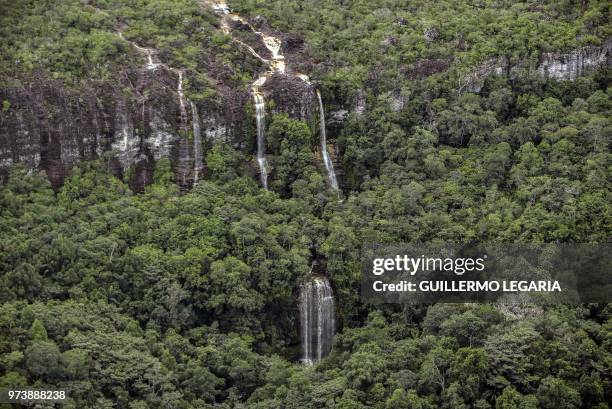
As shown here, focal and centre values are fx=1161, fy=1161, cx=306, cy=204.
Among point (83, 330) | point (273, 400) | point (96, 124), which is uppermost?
point (96, 124)

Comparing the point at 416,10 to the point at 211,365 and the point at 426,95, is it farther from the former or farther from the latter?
the point at 211,365

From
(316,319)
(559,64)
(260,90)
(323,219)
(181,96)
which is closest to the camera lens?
(316,319)

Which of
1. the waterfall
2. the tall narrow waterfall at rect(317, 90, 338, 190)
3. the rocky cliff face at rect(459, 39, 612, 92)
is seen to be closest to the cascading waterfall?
the waterfall

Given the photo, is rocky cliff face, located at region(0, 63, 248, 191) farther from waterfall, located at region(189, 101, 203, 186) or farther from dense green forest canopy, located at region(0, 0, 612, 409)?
dense green forest canopy, located at region(0, 0, 612, 409)

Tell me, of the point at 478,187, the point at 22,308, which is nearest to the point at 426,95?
the point at 478,187

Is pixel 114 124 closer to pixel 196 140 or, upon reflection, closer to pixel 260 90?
pixel 196 140

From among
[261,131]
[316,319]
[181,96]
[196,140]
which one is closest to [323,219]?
[316,319]
